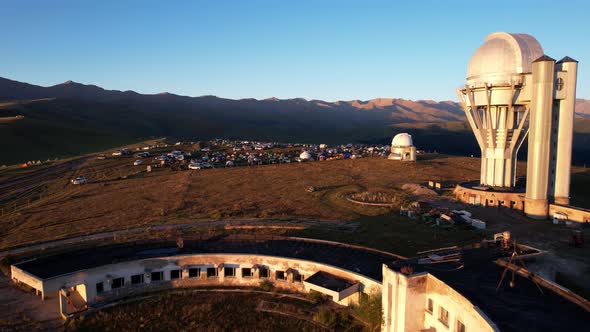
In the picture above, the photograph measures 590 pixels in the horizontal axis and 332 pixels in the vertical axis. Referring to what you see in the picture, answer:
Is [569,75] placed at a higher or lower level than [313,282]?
higher

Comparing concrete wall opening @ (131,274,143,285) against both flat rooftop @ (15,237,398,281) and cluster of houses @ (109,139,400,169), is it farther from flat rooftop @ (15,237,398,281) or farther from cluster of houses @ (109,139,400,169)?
cluster of houses @ (109,139,400,169)

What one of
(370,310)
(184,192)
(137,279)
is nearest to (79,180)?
(184,192)

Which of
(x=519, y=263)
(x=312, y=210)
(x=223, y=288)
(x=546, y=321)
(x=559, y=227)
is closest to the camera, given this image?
(x=546, y=321)

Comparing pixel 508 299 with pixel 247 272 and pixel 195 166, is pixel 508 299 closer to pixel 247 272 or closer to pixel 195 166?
pixel 247 272

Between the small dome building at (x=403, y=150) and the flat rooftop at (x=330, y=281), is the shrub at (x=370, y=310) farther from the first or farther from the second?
the small dome building at (x=403, y=150)

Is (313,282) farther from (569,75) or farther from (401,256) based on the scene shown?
(569,75)

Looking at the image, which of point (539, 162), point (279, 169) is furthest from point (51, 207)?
point (539, 162)

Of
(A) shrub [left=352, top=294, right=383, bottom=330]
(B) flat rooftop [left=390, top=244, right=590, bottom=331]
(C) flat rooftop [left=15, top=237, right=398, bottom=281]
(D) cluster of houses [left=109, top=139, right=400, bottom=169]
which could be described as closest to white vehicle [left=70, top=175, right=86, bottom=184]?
(D) cluster of houses [left=109, top=139, right=400, bottom=169]
